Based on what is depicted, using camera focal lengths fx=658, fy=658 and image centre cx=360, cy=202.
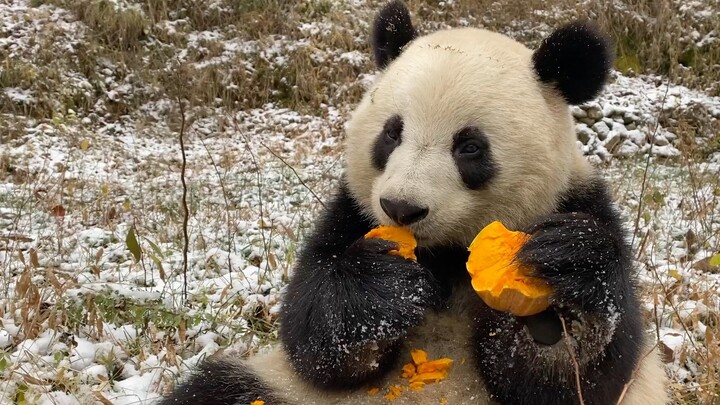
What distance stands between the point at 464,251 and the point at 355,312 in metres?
0.52

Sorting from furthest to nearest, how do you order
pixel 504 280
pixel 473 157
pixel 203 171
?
pixel 203 171, pixel 473 157, pixel 504 280

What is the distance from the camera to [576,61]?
2539mm

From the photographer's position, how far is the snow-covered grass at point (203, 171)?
11.9ft

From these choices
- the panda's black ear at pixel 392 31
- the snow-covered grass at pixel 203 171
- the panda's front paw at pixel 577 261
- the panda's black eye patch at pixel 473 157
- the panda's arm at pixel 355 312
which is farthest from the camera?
the snow-covered grass at pixel 203 171

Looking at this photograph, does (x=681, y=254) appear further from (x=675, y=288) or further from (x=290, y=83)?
(x=290, y=83)

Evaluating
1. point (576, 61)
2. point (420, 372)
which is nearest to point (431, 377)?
point (420, 372)

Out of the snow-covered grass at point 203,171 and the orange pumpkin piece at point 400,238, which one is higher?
the orange pumpkin piece at point 400,238

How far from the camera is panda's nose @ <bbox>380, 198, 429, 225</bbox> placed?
2.14 metres

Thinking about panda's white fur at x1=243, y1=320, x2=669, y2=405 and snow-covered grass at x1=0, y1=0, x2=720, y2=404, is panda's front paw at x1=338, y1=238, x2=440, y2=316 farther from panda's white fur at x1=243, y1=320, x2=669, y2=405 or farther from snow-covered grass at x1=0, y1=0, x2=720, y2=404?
snow-covered grass at x1=0, y1=0, x2=720, y2=404

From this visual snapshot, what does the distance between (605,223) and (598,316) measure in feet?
1.44

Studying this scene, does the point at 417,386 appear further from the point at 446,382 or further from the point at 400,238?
the point at 400,238

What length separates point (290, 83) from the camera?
1255 cm

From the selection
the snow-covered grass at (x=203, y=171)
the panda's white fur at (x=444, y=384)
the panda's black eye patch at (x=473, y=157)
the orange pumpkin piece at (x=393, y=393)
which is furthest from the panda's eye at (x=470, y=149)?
the snow-covered grass at (x=203, y=171)

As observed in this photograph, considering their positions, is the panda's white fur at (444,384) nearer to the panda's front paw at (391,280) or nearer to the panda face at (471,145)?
the panda's front paw at (391,280)
